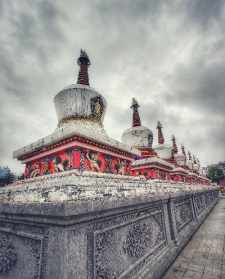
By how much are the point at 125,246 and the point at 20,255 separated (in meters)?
1.34

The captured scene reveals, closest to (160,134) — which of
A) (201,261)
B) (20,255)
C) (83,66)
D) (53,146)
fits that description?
(83,66)

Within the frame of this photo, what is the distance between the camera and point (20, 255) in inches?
80.1

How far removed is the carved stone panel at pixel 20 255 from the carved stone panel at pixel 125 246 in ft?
2.01

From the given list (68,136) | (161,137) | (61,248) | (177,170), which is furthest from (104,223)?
(161,137)

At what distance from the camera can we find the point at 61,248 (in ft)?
5.07

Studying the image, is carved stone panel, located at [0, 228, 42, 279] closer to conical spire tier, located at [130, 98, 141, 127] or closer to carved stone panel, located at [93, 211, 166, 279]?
carved stone panel, located at [93, 211, 166, 279]

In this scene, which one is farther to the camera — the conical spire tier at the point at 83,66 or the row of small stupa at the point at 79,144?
the conical spire tier at the point at 83,66

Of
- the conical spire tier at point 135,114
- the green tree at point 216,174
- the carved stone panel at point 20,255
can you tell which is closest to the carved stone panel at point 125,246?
the carved stone panel at point 20,255

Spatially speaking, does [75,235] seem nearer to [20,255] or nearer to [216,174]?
[20,255]

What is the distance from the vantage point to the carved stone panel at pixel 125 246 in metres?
2.01

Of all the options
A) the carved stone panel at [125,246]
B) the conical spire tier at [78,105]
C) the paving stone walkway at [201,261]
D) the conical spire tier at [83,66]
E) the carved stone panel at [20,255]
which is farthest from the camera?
the conical spire tier at [83,66]

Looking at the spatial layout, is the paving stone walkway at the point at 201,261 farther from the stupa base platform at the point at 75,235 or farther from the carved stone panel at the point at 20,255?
the carved stone panel at the point at 20,255

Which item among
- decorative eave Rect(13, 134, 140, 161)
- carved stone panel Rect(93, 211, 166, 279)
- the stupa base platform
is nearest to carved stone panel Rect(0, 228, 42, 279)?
the stupa base platform

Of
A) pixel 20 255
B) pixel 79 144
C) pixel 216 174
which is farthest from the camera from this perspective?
pixel 216 174
